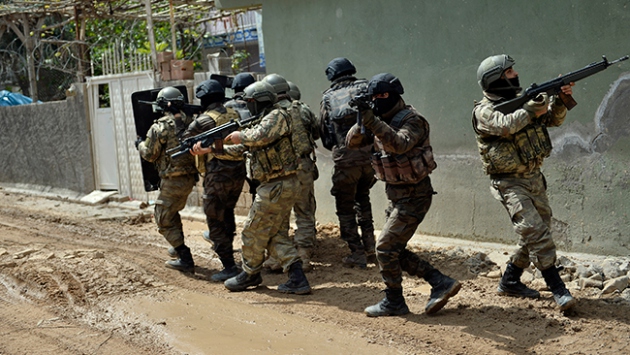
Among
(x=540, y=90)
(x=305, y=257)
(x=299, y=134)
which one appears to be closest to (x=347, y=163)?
(x=299, y=134)

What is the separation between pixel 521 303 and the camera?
225 inches

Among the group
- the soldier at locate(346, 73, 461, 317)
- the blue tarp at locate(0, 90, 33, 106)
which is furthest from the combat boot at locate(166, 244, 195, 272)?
the blue tarp at locate(0, 90, 33, 106)

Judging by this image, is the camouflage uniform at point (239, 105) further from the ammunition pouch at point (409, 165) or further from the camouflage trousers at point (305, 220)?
the ammunition pouch at point (409, 165)

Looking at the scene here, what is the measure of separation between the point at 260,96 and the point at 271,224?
115cm

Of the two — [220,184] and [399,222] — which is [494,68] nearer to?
[399,222]

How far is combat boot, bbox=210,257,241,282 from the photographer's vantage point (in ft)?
23.9

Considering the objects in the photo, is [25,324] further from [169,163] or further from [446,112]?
[446,112]

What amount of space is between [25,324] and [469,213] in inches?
183

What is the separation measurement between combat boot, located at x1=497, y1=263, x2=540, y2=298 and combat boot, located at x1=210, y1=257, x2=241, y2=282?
→ 2740mm

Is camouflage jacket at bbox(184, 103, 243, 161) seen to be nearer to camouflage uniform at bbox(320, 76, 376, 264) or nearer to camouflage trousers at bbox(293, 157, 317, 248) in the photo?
camouflage trousers at bbox(293, 157, 317, 248)

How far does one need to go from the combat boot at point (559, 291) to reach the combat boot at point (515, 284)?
1.52ft

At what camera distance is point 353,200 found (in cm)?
743

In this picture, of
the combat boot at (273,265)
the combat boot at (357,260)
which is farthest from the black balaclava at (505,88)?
the combat boot at (273,265)

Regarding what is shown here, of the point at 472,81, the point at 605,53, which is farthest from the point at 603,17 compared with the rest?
the point at 472,81
